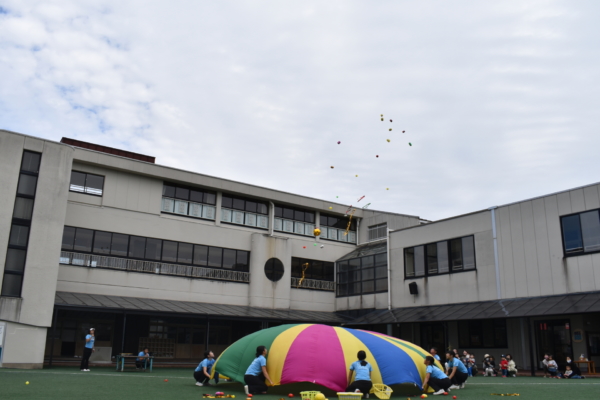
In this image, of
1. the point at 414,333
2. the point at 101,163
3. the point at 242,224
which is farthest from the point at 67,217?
the point at 414,333

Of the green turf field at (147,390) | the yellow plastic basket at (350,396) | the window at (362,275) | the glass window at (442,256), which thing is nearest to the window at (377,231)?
the window at (362,275)

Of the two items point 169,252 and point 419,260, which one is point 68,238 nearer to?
point 169,252

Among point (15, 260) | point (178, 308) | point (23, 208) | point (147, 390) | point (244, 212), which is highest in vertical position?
point (244, 212)

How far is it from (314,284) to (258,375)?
64.9 feet

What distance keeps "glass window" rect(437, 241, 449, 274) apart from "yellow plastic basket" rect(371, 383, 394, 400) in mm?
14763

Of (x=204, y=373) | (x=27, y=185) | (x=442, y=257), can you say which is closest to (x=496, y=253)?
(x=442, y=257)

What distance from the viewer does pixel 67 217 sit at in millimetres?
24734

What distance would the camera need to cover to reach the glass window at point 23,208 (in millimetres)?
20281

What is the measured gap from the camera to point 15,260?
19.9 m

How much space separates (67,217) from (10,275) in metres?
5.41

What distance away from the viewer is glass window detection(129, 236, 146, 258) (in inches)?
1040

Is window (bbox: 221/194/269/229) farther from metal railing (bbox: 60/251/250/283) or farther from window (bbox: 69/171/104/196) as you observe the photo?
window (bbox: 69/171/104/196)

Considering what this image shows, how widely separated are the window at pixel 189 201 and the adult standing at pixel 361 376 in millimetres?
18056

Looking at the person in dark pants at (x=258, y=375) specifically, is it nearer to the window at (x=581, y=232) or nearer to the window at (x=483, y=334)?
the window at (x=581, y=232)
